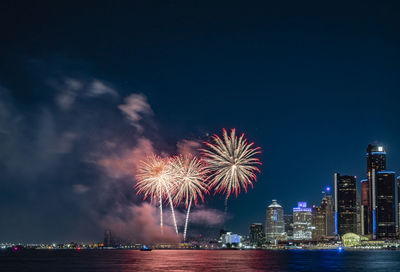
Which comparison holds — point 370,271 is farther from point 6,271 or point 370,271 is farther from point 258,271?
point 6,271

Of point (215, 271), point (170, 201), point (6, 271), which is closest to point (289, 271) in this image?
point (215, 271)

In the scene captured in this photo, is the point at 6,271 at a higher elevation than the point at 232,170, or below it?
below

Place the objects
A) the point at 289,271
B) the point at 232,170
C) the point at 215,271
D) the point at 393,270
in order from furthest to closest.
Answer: the point at 393,270
the point at 289,271
the point at 215,271
the point at 232,170

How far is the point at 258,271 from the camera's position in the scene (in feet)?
313

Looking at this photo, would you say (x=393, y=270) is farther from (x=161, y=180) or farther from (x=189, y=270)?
(x=161, y=180)

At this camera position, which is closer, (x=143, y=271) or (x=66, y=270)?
(x=143, y=271)

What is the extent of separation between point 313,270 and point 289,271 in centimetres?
766

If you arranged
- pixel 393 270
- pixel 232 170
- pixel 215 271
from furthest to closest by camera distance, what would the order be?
pixel 393 270 → pixel 215 271 → pixel 232 170

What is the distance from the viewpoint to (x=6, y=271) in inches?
4099

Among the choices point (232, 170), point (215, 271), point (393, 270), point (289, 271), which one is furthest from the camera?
point (393, 270)

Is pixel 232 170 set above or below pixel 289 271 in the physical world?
above

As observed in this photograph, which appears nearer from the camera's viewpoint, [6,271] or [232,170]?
[232,170]

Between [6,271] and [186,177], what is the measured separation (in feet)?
141

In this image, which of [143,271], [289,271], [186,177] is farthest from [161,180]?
[289,271]
